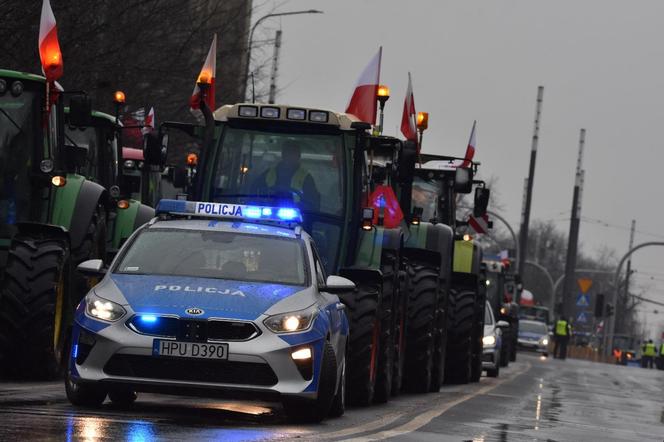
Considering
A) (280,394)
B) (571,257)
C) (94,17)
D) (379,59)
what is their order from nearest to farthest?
(280,394) < (379,59) < (94,17) < (571,257)

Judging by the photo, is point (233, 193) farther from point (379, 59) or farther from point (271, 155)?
point (379, 59)

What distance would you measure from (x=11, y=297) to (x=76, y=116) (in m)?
1.67

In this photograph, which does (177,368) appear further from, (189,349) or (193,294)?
(193,294)

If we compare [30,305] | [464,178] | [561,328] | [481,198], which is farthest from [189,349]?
[561,328]

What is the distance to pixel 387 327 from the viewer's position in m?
17.6

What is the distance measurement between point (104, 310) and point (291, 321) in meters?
1.28

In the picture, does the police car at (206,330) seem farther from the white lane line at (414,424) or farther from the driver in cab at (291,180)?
the driver in cab at (291,180)

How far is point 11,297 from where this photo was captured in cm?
1562

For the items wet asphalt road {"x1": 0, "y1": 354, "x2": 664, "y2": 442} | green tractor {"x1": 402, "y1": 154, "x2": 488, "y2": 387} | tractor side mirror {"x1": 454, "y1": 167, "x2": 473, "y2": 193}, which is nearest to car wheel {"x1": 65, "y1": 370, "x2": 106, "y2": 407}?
wet asphalt road {"x1": 0, "y1": 354, "x2": 664, "y2": 442}

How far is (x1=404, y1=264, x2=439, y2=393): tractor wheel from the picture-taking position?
21.0 metres

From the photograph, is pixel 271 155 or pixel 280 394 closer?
pixel 280 394

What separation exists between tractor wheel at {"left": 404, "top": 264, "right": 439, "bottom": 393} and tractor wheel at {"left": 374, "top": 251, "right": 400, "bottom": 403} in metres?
2.42

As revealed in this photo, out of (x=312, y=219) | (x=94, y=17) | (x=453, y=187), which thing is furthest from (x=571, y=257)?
(x=312, y=219)

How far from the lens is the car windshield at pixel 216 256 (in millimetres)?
13641
